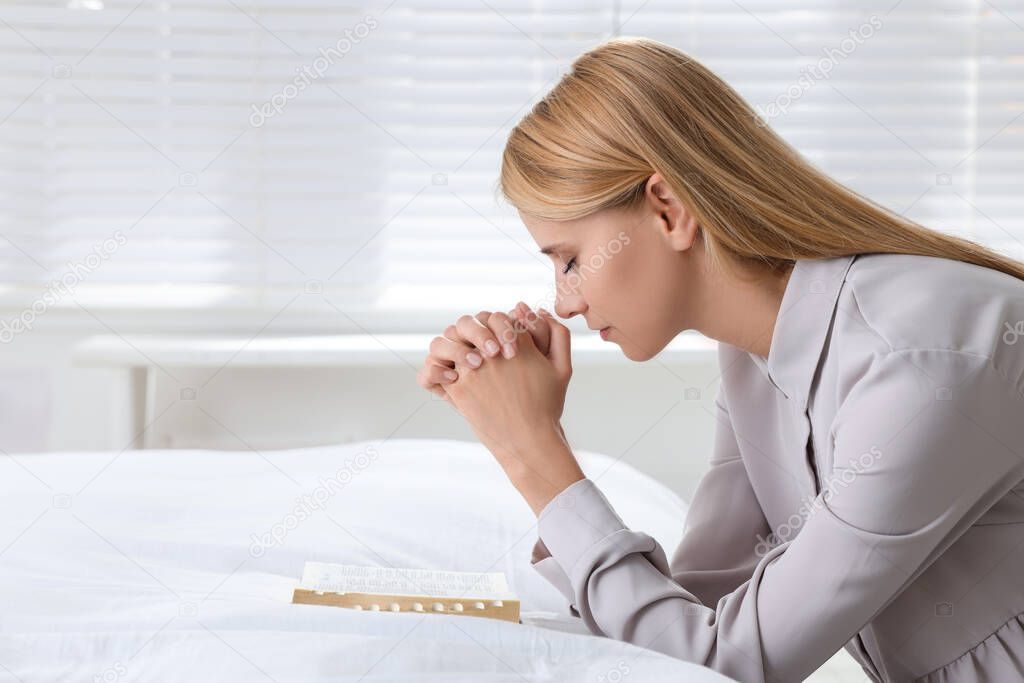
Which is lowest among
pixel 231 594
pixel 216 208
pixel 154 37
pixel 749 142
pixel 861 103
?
pixel 231 594

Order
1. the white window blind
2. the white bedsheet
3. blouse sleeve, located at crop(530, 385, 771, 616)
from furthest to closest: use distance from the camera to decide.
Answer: the white window blind, blouse sleeve, located at crop(530, 385, 771, 616), the white bedsheet

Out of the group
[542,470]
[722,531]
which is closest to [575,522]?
[542,470]

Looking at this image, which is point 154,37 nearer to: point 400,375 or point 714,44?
point 400,375

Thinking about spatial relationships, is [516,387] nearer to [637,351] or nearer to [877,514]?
[637,351]

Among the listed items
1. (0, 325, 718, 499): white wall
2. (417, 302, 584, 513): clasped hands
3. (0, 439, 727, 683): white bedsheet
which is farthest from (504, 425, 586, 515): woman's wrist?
(0, 325, 718, 499): white wall

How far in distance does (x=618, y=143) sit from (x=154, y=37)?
1649mm

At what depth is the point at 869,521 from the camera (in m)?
0.76

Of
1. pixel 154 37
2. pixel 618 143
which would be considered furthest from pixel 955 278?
pixel 154 37

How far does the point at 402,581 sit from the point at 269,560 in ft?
0.58

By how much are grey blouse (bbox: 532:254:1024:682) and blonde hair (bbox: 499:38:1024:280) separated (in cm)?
4

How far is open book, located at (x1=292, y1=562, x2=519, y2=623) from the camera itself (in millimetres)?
849

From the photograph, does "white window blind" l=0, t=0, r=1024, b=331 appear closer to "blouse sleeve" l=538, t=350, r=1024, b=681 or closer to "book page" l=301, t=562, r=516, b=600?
"book page" l=301, t=562, r=516, b=600

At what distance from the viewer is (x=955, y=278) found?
0.84 meters

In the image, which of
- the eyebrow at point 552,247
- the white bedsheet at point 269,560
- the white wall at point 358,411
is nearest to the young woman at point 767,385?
the eyebrow at point 552,247
